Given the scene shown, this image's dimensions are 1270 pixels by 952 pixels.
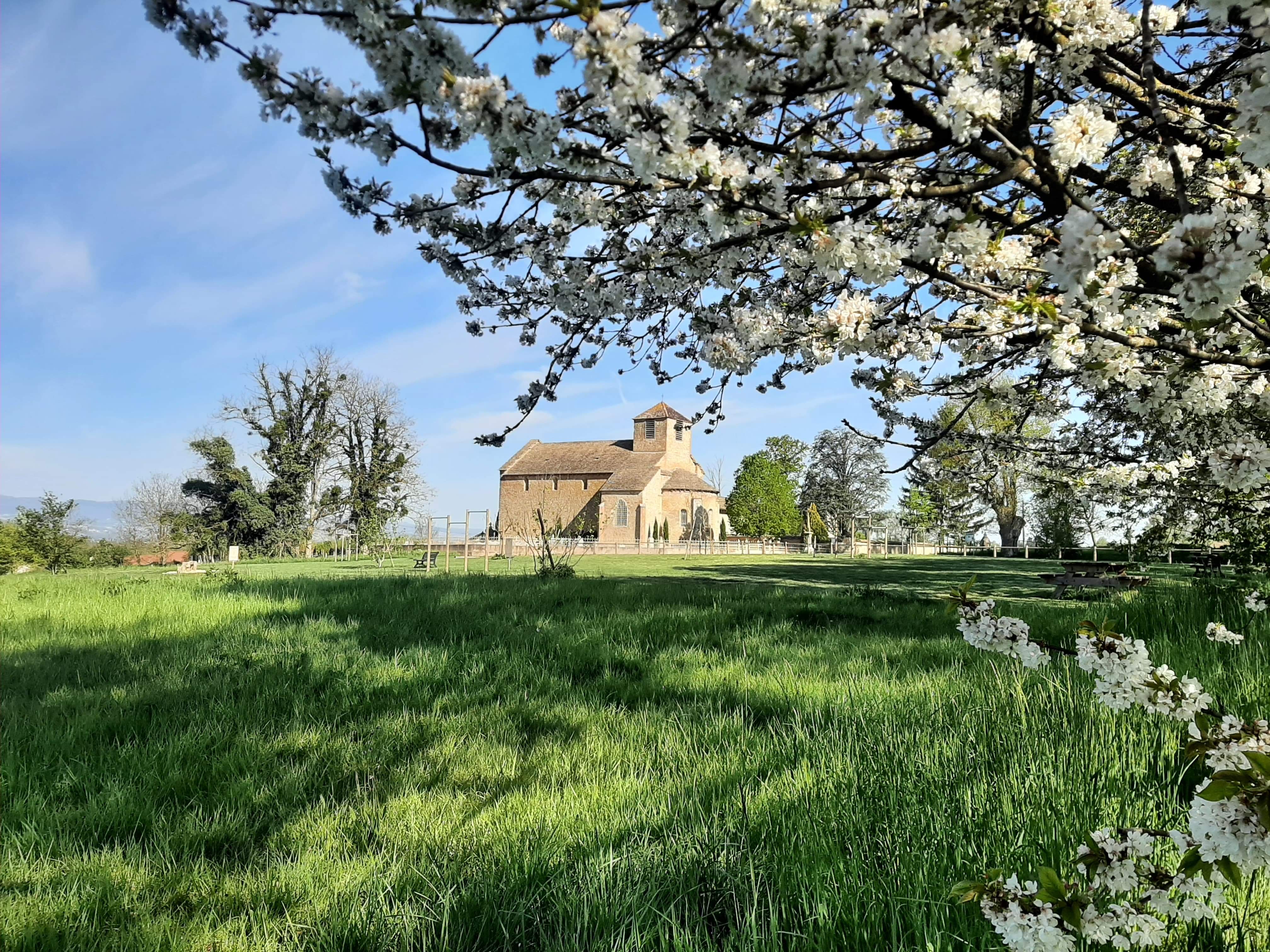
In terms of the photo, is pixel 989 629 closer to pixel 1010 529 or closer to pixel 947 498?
pixel 947 498

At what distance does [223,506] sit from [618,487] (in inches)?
1047

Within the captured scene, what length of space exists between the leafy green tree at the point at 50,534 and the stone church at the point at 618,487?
2453 cm

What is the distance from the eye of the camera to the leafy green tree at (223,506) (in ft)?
119

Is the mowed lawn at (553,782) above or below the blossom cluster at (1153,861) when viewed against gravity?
below

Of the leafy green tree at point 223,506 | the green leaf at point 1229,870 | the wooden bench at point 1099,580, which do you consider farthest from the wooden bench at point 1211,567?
the leafy green tree at point 223,506

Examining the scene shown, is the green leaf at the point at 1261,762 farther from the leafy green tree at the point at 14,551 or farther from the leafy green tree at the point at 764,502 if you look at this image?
the leafy green tree at the point at 764,502

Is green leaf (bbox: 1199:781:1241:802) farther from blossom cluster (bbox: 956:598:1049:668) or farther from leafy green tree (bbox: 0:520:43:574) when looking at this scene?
leafy green tree (bbox: 0:520:43:574)

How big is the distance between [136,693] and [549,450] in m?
55.6

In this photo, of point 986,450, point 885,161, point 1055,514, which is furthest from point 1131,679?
point 1055,514

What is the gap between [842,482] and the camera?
5488 centimetres

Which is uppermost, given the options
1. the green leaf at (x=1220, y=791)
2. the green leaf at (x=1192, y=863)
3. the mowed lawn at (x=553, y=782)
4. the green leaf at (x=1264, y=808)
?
the green leaf at (x=1220, y=791)

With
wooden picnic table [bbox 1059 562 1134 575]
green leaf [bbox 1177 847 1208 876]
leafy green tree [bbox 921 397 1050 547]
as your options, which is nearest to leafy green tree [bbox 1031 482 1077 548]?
leafy green tree [bbox 921 397 1050 547]

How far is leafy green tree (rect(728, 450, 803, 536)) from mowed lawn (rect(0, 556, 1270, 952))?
1857 inches

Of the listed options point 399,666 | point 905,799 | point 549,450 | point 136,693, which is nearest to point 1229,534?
point 905,799
